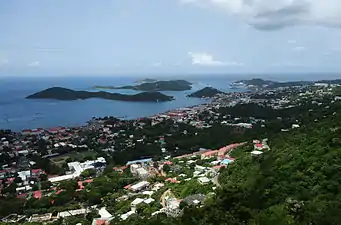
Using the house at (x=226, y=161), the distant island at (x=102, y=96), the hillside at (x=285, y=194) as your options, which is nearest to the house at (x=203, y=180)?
the hillside at (x=285, y=194)

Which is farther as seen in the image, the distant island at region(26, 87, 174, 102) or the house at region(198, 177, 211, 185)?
the distant island at region(26, 87, 174, 102)

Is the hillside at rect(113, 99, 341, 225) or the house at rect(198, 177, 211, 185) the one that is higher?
the hillside at rect(113, 99, 341, 225)

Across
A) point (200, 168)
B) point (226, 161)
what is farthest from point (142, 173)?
point (226, 161)

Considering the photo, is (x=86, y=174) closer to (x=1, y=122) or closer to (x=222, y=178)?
(x=222, y=178)

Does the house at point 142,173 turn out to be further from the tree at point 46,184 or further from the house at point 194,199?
the house at point 194,199

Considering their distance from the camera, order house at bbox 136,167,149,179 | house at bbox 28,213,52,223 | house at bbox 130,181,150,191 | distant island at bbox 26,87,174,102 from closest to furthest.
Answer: house at bbox 28,213,52,223, house at bbox 130,181,150,191, house at bbox 136,167,149,179, distant island at bbox 26,87,174,102

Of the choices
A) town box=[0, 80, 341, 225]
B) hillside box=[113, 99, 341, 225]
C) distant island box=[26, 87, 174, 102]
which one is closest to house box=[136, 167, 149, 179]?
town box=[0, 80, 341, 225]

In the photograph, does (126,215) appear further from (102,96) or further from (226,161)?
(102,96)

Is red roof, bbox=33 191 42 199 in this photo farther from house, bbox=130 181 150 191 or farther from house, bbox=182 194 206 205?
house, bbox=182 194 206 205
